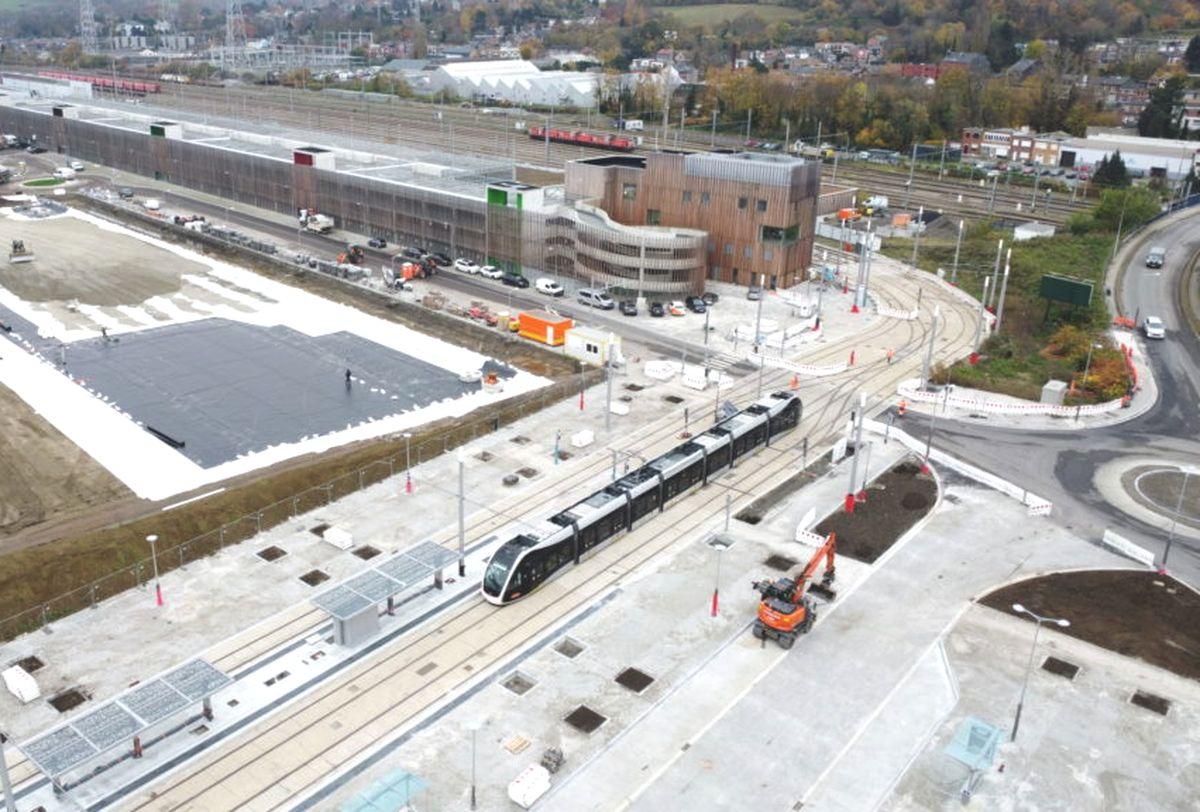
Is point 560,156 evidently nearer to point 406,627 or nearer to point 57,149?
point 57,149

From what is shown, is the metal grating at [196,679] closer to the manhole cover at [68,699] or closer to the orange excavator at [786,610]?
the manhole cover at [68,699]

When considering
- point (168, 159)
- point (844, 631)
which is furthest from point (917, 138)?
point (844, 631)

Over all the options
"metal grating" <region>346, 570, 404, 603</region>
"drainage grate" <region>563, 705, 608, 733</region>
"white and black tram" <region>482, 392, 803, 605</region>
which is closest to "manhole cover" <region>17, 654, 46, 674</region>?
"metal grating" <region>346, 570, 404, 603</region>

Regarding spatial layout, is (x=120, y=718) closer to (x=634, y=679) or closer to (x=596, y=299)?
(x=634, y=679)

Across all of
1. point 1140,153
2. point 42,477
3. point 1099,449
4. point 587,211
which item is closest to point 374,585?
point 42,477

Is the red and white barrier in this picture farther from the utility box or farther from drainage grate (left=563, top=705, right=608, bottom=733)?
drainage grate (left=563, top=705, right=608, bottom=733)

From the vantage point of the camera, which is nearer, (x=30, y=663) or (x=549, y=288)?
(x=30, y=663)
